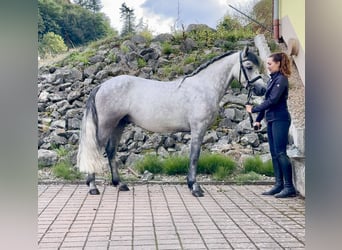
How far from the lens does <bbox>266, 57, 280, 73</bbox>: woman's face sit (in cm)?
421

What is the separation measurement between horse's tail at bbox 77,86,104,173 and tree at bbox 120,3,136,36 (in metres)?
0.84

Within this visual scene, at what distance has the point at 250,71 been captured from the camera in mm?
4207

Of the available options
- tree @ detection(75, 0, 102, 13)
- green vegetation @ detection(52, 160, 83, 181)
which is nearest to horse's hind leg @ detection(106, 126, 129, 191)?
green vegetation @ detection(52, 160, 83, 181)

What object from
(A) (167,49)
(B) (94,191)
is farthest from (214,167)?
(A) (167,49)

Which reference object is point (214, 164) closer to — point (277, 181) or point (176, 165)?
point (176, 165)

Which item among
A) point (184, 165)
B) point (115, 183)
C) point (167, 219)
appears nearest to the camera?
point (167, 219)

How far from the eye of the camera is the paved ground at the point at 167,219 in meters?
2.81

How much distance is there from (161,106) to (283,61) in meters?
1.27

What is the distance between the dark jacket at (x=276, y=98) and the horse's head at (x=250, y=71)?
0.08 m

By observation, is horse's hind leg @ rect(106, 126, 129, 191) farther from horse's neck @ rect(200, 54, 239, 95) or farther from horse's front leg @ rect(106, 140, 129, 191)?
horse's neck @ rect(200, 54, 239, 95)

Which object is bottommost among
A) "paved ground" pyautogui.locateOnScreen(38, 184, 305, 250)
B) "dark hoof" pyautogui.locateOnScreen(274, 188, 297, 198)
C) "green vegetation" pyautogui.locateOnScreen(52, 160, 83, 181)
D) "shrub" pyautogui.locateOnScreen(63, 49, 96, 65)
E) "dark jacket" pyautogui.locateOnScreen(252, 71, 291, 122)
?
"paved ground" pyautogui.locateOnScreen(38, 184, 305, 250)

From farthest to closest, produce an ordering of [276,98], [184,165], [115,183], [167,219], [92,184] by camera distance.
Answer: [184,165], [115,183], [92,184], [276,98], [167,219]

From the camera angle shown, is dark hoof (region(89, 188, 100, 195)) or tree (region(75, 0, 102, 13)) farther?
tree (region(75, 0, 102, 13))
